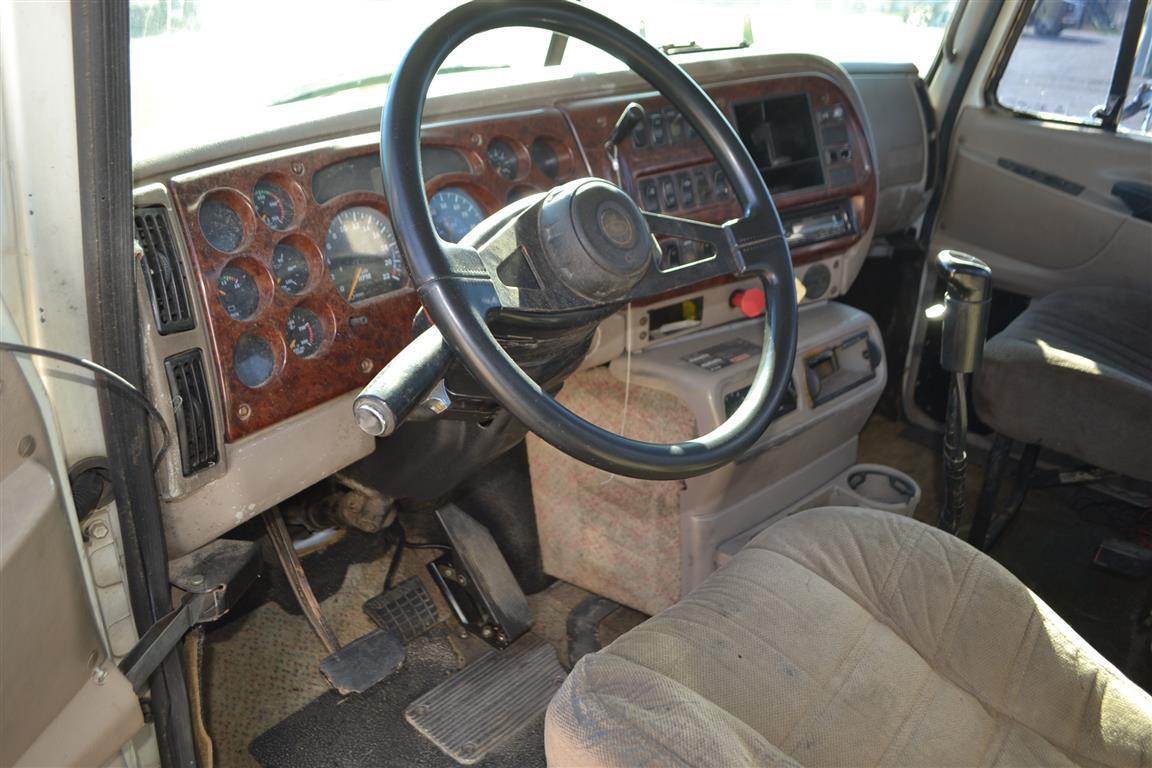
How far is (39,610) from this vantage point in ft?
3.05

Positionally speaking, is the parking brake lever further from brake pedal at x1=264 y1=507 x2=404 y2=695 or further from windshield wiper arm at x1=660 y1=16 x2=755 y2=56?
windshield wiper arm at x1=660 y1=16 x2=755 y2=56

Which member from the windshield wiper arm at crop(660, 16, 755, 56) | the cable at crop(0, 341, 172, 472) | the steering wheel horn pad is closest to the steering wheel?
the steering wheel horn pad

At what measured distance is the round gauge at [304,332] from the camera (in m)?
1.33

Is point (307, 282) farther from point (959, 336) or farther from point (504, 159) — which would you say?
point (959, 336)

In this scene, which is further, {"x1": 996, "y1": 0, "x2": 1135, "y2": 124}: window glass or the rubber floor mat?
{"x1": 996, "y1": 0, "x2": 1135, "y2": 124}: window glass

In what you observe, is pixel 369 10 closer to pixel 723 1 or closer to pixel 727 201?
pixel 727 201

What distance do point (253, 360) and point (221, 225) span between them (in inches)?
7.4

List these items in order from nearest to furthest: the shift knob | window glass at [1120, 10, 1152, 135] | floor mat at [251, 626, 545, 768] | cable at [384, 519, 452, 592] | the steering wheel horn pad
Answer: the steering wheel horn pad
the shift knob
floor mat at [251, 626, 545, 768]
cable at [384, 519, 452, 592]
window glass at [1120, 10, 1152, 135]

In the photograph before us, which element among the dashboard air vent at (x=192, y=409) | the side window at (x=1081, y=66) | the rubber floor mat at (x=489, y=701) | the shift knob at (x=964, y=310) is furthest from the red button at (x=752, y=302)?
the side window at (x=1081, y=66)

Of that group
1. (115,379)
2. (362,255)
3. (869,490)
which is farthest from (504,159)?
(869,490)

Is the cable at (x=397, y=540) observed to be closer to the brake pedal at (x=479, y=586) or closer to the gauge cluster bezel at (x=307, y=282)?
the brake pedal at (x=479, y=586)

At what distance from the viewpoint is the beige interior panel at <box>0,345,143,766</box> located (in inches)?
34.8

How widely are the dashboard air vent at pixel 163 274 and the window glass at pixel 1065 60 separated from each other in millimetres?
2388

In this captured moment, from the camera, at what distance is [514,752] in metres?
1.76
